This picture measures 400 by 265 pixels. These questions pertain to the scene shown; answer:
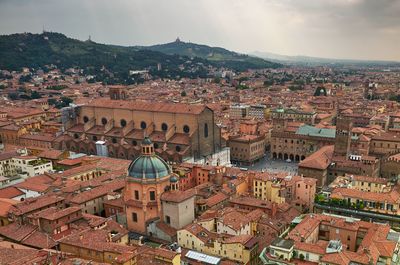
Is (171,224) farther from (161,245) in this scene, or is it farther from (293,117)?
(293,117)

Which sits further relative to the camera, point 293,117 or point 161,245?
point 293,117

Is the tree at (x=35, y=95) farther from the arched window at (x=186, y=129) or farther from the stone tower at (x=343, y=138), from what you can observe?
the stone tower at (x=343, y=138)

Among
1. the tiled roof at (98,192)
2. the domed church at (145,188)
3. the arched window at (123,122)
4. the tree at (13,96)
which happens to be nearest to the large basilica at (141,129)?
the arched window at (123,122)

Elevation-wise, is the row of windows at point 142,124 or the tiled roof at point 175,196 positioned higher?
the row of windows at point 142,124

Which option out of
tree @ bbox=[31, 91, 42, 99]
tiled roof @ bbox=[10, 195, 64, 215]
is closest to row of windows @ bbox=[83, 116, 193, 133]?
tiled roof @ bbox=[10, 195, 64, 215]

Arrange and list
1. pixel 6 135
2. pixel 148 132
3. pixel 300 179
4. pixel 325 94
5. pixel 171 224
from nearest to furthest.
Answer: pixel 171 224, pixel 300 179, pixel 148 132, pixel 6 135, pixel 325 94

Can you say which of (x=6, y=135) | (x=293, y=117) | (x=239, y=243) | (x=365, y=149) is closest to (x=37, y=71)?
(x=6, y=135)

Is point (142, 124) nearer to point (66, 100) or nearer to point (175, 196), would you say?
point (175, 196)

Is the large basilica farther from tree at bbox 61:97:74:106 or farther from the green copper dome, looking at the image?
tree at bbox 61:97:74:106
